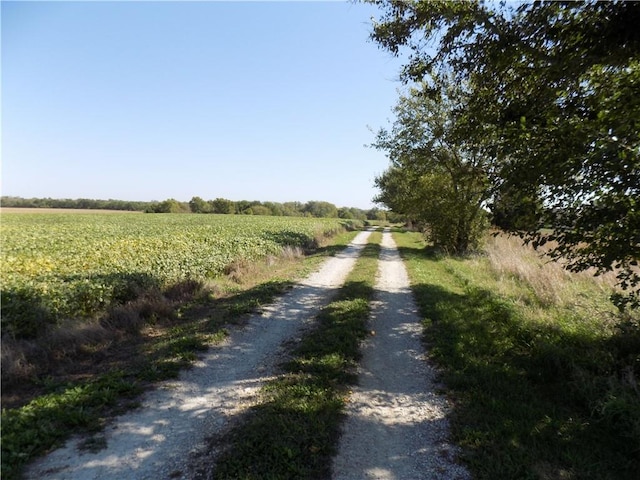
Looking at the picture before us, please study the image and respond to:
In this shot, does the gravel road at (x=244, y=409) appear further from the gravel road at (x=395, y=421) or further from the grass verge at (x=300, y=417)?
the grass verge at (x=300, y=417)

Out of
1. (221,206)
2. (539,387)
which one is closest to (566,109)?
(539,387)

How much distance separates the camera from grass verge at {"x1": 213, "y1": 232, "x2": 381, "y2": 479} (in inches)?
153

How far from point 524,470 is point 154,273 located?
10.5 m

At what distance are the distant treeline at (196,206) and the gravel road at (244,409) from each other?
97.8 metres

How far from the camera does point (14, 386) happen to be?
5.46 meters

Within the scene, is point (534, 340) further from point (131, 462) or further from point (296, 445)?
point (131, 462)

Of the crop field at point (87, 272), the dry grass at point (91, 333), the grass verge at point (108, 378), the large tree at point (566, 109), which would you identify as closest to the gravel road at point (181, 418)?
the grass verge at point (108, 378)

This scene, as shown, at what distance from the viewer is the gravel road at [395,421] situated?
404cm

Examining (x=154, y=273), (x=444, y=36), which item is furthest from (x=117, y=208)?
(x=444, y=36)

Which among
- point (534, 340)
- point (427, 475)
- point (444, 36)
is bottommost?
point (427, 475)

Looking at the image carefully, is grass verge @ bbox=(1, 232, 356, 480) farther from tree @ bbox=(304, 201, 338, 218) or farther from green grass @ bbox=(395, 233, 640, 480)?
tree @ bbox=(304, 201, 338, 218)

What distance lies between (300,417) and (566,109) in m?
7.05

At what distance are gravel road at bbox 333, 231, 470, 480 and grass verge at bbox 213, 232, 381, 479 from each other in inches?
9.6

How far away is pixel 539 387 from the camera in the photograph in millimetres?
5984
